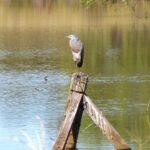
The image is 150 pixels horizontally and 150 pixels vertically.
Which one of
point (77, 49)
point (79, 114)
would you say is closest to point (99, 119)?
point (79, 114)

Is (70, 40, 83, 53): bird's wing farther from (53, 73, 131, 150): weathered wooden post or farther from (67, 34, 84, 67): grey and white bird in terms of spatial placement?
(53, 73, 131, 150): weathered wooden post

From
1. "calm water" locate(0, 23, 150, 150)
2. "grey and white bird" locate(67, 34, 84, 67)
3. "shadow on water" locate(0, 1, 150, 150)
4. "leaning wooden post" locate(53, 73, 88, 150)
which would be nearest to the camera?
"leaning wooden post" locate(53, 73, 88, 150)

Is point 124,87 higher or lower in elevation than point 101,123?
lower

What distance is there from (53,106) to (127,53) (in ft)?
49.0

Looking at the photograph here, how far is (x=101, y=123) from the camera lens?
10281 mm

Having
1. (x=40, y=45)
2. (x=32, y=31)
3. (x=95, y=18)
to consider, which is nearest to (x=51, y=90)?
(x=40, y=45)

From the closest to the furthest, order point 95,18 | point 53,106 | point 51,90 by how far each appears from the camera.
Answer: point 53,106
point 51,90
point 95,18

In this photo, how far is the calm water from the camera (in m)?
14.5

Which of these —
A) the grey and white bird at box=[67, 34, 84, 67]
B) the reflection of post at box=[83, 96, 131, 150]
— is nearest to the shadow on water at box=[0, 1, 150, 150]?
the reflection of post at box=[83, 96, 131, 150]

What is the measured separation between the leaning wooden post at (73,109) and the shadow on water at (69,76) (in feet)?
2.53

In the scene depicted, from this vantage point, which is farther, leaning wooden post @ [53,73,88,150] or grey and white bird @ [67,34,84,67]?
grey and white bird @ [67,34,84,67]

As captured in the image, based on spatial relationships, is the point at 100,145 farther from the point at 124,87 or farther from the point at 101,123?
the point at 124,87

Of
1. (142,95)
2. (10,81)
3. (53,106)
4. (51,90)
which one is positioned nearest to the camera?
(53,106)

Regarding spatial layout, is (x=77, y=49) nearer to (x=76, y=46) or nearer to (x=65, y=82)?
(x=76, y=46)
